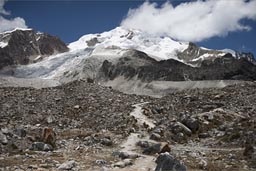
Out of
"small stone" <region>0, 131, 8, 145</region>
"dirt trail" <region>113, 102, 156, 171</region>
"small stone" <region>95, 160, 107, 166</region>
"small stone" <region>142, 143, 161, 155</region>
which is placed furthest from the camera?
"small stone" <region>142, 143, 161, 155</region>

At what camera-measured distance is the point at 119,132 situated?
55.4 meters

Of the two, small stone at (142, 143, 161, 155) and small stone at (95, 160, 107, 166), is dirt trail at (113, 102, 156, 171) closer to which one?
small stone at (142, 143, 161, 155)

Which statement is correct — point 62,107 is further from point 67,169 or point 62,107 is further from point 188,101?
point 67,169

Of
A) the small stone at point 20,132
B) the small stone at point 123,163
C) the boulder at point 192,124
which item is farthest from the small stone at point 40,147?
the boulder at point 192,124

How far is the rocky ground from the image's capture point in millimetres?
32469

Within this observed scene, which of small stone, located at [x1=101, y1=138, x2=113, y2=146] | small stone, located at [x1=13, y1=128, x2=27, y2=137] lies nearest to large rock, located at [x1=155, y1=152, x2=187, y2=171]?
small stone, located at [x1=101, y1=138, x2=113, y2=146]

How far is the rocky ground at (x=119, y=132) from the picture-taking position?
107ft

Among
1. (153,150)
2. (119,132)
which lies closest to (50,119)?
(119,132)

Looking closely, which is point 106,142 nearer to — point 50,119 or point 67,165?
point 67,165

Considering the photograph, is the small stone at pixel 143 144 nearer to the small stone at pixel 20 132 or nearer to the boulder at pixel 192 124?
the boulder at pixel 192 124

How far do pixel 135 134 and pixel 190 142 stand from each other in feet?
27.1

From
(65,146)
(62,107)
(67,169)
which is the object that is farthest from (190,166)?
(62,107)

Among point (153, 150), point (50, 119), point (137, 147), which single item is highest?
point (50, 119)

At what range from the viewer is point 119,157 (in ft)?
118
